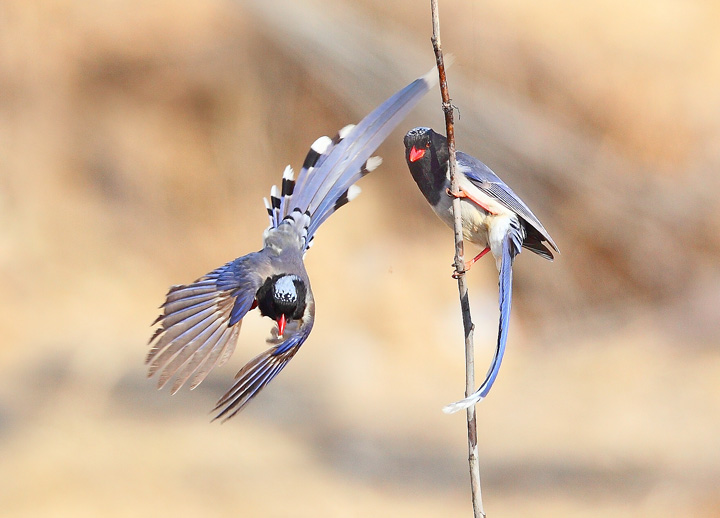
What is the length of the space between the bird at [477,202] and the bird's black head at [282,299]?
280 millimetres

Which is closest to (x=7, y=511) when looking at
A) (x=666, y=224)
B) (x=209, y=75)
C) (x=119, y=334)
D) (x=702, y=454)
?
(x=119, y=334)

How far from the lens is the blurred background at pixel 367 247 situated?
122 inches

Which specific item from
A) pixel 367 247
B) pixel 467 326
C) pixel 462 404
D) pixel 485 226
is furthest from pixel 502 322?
pixel 367 247

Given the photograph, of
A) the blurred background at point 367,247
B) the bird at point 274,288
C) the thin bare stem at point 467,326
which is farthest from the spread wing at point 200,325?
the blurred background at point 367,247

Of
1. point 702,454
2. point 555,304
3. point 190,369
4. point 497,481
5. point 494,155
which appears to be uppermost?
point 494,155

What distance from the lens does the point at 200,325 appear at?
45.3 inches

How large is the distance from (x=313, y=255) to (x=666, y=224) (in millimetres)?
1509

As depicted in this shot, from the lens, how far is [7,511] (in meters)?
2.78

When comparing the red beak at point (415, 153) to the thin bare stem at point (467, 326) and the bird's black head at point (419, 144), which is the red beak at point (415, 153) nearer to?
the bird's black head at point (419, 144)

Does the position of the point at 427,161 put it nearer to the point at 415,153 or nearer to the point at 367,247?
the point at 415,153

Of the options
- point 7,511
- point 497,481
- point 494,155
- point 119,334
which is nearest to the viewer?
point 7,511

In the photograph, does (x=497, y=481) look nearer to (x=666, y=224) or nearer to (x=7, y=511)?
(x=666, y=224)

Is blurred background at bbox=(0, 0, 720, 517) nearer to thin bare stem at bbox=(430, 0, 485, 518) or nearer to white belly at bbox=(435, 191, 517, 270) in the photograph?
white belly at bbox=(435, 191, 517, 270)

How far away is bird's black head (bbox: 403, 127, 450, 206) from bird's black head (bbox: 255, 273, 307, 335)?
0.93 feet
